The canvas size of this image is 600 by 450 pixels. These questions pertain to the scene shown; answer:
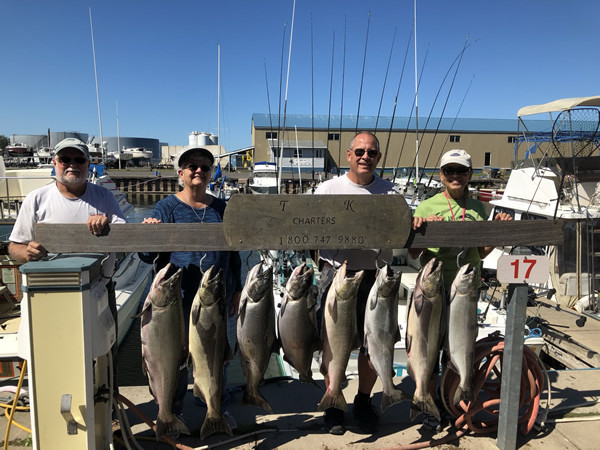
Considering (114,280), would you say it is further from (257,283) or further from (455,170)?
(455,170)

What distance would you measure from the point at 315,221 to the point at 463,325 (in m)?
1.28

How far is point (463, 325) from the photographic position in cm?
298

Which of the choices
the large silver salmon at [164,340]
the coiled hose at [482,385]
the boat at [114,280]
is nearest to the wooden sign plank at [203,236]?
the large silver salmon at [164,340]

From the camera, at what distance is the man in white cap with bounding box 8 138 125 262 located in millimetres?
2963

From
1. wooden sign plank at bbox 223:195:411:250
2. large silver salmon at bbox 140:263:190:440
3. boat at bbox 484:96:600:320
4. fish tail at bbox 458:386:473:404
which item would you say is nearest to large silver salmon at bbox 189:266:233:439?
large silver salmon at bbox 140:263:190:440

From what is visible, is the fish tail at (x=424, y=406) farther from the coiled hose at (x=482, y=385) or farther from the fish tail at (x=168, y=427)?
the fish tail at (x=168, y=427)

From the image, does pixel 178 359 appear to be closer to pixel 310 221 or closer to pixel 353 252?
pixel 310 221

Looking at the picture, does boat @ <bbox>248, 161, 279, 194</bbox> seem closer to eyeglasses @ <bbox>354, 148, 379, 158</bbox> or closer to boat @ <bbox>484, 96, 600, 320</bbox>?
boat @ <bbox>484, 96, 600, 320</bbox>

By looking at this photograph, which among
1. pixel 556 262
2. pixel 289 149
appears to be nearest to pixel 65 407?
pixel 556 262

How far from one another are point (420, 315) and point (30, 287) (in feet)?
8.00

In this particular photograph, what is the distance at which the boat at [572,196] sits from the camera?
8.57 metres

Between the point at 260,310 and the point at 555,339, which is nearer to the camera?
the point at 260,310

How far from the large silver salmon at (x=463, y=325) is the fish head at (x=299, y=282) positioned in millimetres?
1039

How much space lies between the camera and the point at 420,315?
9.67ft
